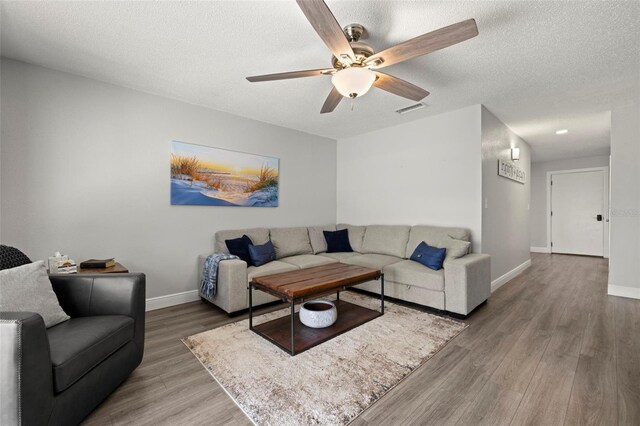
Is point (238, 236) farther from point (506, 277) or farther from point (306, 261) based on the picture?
point (506, 277)

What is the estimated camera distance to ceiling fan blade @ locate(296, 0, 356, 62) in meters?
1.41

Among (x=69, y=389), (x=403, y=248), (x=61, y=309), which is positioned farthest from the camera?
(x=403, y=248)

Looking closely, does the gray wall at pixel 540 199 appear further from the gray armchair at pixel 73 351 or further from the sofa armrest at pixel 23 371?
the sofa armrest at pixel 23 371

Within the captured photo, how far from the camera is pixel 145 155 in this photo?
3.10 metres

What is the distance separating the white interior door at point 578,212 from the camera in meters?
6.44

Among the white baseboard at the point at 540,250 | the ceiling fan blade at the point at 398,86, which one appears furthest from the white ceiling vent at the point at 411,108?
the white baseboard at the point at 540,250

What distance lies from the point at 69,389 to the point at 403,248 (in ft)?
11.7

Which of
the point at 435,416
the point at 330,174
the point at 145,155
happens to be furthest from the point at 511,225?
the point at 145,155

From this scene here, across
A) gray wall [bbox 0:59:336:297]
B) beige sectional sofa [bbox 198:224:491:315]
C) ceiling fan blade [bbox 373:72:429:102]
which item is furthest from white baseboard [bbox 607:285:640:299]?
gray wall [bbox 0:59:336:297]

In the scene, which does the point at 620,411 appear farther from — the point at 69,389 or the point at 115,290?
the point at 115,290

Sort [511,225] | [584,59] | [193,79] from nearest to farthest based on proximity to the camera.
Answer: [584,59], [193,79], [511,225]

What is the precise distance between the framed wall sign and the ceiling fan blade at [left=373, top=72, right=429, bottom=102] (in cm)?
244

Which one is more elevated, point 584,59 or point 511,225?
point 584,59

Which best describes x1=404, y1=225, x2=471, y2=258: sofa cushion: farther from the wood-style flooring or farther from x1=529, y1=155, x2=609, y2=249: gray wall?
x1=529, y1=155, x2=609, y2=249: gray wall
